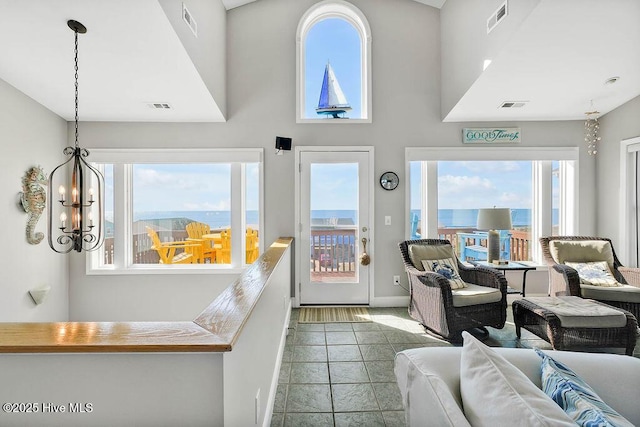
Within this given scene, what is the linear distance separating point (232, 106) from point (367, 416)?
3.58m

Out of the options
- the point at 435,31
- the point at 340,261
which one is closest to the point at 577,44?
the point at 435,31

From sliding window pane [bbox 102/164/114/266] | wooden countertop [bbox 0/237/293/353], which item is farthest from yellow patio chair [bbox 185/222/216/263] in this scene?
wooden countertop [bbox 0/237/293/353]

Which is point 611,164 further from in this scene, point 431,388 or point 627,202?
point 431,388

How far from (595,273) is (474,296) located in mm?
1554

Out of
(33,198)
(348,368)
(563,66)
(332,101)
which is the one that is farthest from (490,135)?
(33,198)

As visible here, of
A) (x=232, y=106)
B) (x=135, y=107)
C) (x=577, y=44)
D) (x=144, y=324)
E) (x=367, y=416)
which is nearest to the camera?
(x=144, y=324)

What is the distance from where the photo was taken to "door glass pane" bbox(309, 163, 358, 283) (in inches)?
164

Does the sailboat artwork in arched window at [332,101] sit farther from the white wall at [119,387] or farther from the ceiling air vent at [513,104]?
the white wall at [119,387]

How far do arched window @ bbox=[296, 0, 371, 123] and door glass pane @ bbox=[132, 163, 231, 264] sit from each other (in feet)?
4.61

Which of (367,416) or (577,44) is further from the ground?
(577,44)

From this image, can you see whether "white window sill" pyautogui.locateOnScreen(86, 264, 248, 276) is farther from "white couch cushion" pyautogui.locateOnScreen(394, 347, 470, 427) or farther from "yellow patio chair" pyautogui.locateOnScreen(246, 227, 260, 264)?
"white couch cushion" pyautogui.locateOnScreen(394, 347, 470, 427)

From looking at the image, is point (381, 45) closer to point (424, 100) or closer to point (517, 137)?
point (424, 100)

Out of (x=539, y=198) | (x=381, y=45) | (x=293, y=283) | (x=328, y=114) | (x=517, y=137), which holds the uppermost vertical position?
(x=381, y=45)

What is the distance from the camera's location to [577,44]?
2678 millimetres
